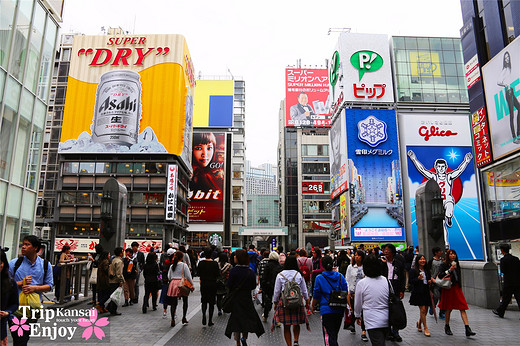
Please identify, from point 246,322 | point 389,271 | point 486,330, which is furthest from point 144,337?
point 486,330

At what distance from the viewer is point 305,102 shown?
86.8 metres

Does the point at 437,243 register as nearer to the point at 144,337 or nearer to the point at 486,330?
the point at 486,330

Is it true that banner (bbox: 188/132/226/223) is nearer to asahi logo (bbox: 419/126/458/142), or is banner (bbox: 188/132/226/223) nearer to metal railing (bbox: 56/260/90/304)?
asahi logo (bbox: 419/126/458/142)

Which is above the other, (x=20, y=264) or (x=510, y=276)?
(x=20, y=264)

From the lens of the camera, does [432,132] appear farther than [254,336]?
Yes

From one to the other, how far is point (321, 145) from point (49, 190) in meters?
51.6

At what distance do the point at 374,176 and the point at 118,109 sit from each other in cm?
3366

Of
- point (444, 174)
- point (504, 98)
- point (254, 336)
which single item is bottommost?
point (254, 336)

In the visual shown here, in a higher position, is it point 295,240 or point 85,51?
point 85,51

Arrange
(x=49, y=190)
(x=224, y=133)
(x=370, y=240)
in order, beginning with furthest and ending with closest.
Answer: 1. (x=224, y=133)
2. (x=49, y=190)
3. (x=370, y=240)

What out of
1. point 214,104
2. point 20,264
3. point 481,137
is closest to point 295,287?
point 20,264

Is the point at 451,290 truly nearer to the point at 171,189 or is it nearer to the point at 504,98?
the point at 504,98

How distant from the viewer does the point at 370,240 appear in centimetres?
5084

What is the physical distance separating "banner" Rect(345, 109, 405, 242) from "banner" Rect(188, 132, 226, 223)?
27.9 m
